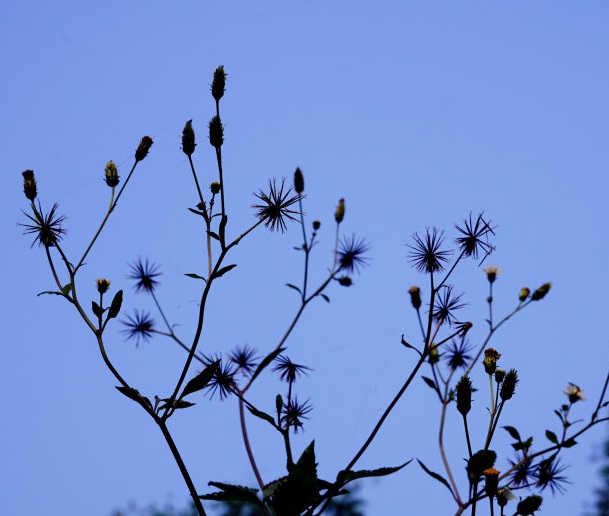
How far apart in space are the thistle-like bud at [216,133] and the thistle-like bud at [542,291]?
2.08 meters

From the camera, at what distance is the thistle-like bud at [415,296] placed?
128 inches

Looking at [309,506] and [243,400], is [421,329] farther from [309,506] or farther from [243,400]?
[309,506]

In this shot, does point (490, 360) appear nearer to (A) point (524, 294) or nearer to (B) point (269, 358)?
(B) point (269, 358)

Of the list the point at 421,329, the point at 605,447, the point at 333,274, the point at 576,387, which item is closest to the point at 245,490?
the point at 421,329

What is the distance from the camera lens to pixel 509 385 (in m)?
2.60

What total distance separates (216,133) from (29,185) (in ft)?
2.30

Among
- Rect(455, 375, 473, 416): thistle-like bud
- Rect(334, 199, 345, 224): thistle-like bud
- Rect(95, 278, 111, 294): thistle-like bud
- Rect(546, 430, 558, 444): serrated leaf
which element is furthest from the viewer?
Rect(334, 199, 345, 224): thistle-like bud

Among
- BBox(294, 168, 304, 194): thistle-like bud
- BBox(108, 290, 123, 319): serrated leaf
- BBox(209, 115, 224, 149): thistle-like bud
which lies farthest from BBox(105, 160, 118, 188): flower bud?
BBox(294, 168, 304, 194): thistle-like bud

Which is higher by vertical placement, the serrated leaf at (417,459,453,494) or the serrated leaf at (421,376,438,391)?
the serrated leaf at (421,376,438,391)

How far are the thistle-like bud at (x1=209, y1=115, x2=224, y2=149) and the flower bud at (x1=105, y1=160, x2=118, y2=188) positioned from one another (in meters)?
0.43

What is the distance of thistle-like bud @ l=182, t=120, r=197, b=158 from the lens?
9.20ft

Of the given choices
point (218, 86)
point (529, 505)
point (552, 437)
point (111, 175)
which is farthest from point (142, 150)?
point (552, 437)

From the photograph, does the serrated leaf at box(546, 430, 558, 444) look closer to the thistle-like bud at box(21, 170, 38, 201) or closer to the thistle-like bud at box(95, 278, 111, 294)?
the thistle-like bud at box(95, 278, 111, 294)

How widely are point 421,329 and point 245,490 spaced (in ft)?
3.59
